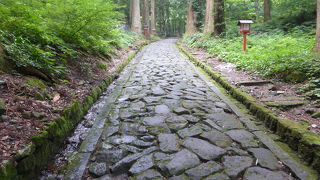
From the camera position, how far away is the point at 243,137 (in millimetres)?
3320

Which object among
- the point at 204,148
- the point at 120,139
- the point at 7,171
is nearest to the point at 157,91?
the point at 120,139

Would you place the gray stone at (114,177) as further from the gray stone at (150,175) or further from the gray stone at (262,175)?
the gray stone at (262,175)

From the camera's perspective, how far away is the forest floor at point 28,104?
238 centimetres

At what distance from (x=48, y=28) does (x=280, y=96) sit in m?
5.44

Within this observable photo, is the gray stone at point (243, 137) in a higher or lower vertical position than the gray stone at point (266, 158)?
higher

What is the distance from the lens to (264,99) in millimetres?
4570

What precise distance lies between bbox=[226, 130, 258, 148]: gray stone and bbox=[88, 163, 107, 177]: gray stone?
6.04ft

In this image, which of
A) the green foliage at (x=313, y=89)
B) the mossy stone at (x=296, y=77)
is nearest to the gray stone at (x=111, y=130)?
the green foliage at (x=313, y=89)

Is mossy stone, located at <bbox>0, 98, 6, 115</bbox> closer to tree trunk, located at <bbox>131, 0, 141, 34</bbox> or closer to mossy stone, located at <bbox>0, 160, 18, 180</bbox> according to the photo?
mossy stone, located at <bbox>0, 160, 18, 180</bbox>

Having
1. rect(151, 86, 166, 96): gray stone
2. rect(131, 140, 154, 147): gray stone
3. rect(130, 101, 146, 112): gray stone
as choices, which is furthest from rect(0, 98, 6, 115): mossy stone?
rect(151, 86, 166, 96): gray stone

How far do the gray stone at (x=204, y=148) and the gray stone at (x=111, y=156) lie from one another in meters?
0.86

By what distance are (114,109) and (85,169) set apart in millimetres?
2037

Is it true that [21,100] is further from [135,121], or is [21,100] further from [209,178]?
[209,178]

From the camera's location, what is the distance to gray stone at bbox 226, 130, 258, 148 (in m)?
3.12
